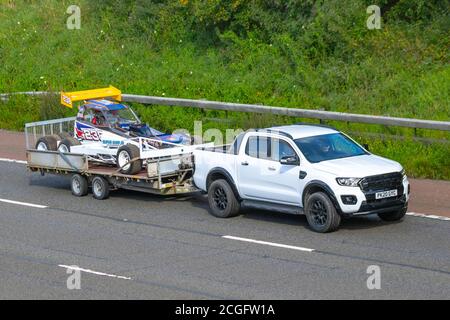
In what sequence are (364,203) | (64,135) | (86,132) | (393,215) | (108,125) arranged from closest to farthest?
Answer: (364,203) < (393,215) < (108,125) < (86,132) < (64,135)

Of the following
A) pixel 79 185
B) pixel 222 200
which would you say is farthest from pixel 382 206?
pixel 79 185

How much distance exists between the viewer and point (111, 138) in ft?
70.8

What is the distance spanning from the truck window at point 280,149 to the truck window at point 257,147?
124 mm

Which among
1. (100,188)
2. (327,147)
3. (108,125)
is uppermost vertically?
(108,125)

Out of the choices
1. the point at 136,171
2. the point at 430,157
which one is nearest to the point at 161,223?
the point at 136,171

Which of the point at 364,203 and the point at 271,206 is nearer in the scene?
the point at 364,203

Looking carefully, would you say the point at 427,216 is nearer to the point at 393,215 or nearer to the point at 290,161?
the point at 393,215

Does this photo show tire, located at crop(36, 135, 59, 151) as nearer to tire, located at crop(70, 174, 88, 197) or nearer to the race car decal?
the race car decal

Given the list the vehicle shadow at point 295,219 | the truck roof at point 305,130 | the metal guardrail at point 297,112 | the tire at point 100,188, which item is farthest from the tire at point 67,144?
the truck roof at point 305,130

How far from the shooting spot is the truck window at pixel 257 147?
18547 millimetres

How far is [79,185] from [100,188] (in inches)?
25.6

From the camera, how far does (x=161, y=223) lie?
61.5 feet

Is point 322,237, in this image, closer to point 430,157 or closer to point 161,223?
point 161,223

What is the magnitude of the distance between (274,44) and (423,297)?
16.2 m
